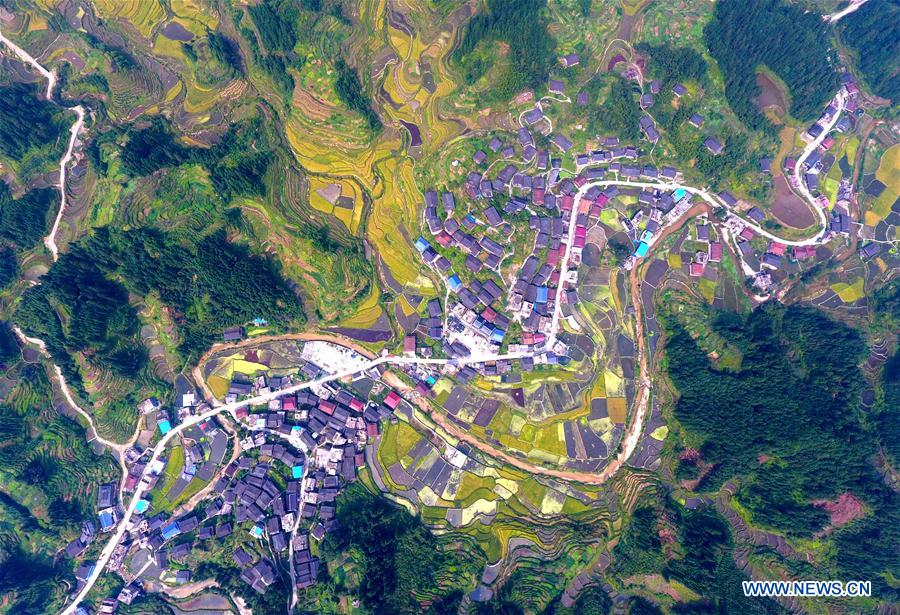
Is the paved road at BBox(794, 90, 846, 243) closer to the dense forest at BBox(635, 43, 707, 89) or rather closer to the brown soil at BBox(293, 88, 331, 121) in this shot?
the dense forest at BBox(635, 43, 707, 89)

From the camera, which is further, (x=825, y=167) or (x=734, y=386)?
(x=825, y=167)

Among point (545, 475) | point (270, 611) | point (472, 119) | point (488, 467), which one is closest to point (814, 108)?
point (472, 119)

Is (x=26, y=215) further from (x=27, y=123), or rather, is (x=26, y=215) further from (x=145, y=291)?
(x=145, y=291)

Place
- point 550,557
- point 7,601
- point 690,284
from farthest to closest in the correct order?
point 690,284
point 550,557
point 7,601

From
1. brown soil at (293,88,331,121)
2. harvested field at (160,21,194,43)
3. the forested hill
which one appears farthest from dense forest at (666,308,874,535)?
harvested field at (160,21,194,43)

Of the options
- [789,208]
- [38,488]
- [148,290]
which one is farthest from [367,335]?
[789,208]

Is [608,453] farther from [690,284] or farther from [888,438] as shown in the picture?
[888,438]

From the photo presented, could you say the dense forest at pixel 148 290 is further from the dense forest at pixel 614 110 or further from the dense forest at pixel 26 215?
the dense forest at pixel 614 110
